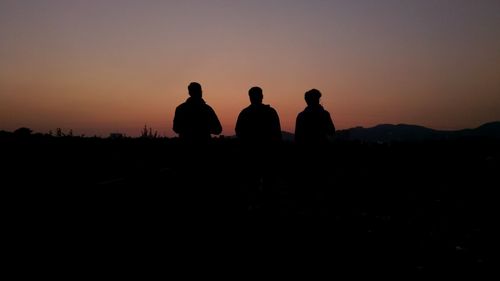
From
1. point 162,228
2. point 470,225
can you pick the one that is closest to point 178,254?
point 162,228

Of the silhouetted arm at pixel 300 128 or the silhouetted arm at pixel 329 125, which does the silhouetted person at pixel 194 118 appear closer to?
the silhouetted arm at pixel 300 128

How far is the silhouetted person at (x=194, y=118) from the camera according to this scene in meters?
7.18

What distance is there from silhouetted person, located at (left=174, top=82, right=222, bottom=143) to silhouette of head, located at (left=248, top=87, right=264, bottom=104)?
0.74 m

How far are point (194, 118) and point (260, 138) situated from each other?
1205mm

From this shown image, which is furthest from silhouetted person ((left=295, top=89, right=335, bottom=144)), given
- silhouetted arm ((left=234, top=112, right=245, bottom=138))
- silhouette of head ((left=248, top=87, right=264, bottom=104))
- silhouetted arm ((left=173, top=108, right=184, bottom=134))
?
silhouetted arm ((left=173, top=108, right=184, bottom=134))

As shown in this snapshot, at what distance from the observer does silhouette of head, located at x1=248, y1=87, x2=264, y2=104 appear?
7345 millimetres

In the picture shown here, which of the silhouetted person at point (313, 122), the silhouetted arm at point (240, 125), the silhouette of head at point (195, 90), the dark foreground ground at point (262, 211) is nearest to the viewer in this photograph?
the dark foreground ground at point (262, 211)

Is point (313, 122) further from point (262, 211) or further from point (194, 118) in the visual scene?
point (194, 118)

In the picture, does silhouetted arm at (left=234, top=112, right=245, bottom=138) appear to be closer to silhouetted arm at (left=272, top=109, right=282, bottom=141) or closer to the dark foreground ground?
the dark foreground ground

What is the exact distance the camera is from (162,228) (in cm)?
587

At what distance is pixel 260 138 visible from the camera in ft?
24.3

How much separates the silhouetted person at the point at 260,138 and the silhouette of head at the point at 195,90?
85 cm

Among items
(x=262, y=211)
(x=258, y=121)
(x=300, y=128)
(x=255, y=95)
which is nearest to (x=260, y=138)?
(x=258, y=121)

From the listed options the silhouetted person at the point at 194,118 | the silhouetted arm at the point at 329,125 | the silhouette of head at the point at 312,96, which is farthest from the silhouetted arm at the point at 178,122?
the silhouetted arm at the point at 329,125
